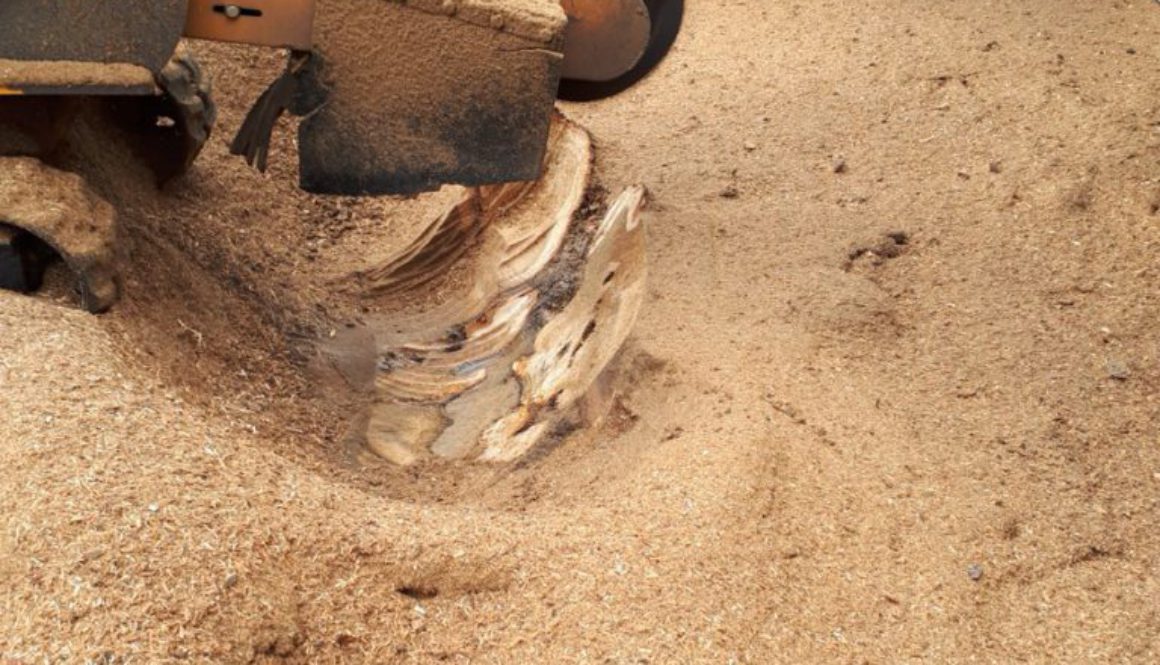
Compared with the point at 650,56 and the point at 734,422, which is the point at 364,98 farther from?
the point at 734,422

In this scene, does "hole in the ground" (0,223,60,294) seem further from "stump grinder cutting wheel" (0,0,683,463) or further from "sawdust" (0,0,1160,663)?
"sawdust" (0,0,1160,663)

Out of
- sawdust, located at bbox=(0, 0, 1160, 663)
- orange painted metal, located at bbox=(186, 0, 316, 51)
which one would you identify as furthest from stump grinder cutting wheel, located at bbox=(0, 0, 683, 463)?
sawdust, located at bbox=(0, 0, 1160, 663)

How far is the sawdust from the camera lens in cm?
210

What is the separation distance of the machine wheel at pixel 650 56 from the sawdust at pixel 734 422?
0.79 meters

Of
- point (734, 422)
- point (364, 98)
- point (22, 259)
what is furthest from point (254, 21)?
point (734, 422)

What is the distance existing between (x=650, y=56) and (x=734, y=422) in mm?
885

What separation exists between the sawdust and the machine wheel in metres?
0.79

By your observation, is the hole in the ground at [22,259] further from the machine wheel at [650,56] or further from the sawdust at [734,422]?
the machine wheel at [650,56]

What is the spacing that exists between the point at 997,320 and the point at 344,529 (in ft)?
6.73

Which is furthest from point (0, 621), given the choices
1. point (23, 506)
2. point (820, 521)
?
point (820, 521)

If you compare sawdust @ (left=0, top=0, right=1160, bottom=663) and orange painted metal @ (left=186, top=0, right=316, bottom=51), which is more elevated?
orange painted metal @ (left=186, top=0, right=316, bottom=51)

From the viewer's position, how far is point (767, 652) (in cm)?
217

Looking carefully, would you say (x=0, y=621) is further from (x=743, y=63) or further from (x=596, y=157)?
(x=743, y=63)

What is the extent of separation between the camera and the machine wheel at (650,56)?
262cm
